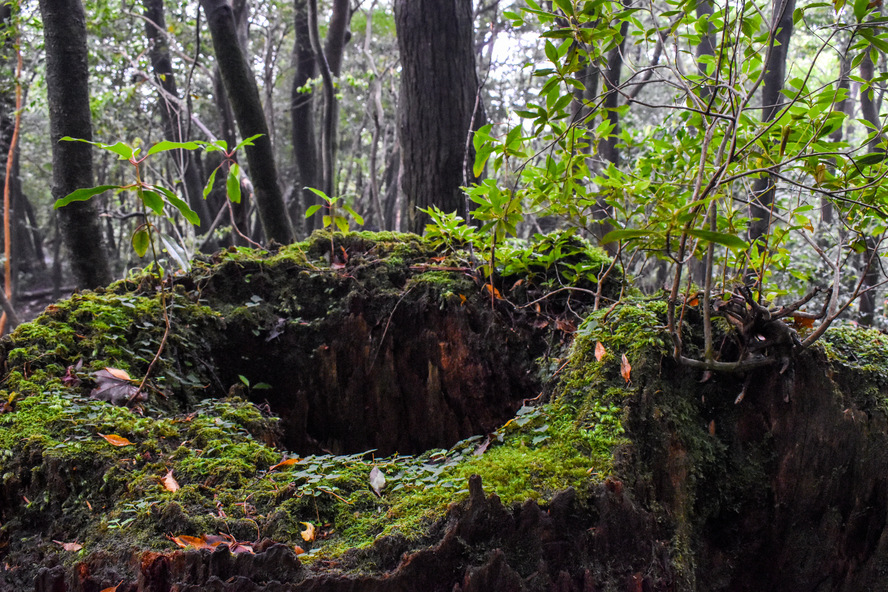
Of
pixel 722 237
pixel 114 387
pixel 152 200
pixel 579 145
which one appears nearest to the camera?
pixel 722 237

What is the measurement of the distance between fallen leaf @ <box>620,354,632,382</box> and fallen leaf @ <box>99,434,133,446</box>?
1.78m

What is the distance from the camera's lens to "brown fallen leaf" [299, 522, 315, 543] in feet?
5.39

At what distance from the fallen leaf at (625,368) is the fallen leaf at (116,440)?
1780mm

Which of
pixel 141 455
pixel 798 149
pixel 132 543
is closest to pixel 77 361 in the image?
pixel 141 455

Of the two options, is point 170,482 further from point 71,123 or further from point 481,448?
point 71,123

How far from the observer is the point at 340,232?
3760 mm

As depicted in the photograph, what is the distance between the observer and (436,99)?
4.88 m

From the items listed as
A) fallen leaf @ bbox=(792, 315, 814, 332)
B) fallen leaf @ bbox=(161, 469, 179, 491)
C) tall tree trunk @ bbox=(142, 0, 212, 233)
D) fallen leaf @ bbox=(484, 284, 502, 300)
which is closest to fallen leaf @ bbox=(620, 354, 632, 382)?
fallen leaf @ bbox=(792, 315, 814, 332)

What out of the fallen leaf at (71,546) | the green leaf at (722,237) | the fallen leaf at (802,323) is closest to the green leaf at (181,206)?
the fallen leaf at (71,546)

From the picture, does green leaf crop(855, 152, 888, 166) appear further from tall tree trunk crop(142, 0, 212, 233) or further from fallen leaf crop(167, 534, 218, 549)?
tall tree trunk crop(142, 0, 212, 233)

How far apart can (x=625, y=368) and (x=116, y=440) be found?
6.03 feet

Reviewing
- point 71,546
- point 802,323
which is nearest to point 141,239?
point 71,546

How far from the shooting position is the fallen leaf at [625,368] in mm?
2129

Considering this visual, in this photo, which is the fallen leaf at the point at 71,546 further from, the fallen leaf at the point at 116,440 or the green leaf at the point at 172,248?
the green leaf at the point at 172,248
